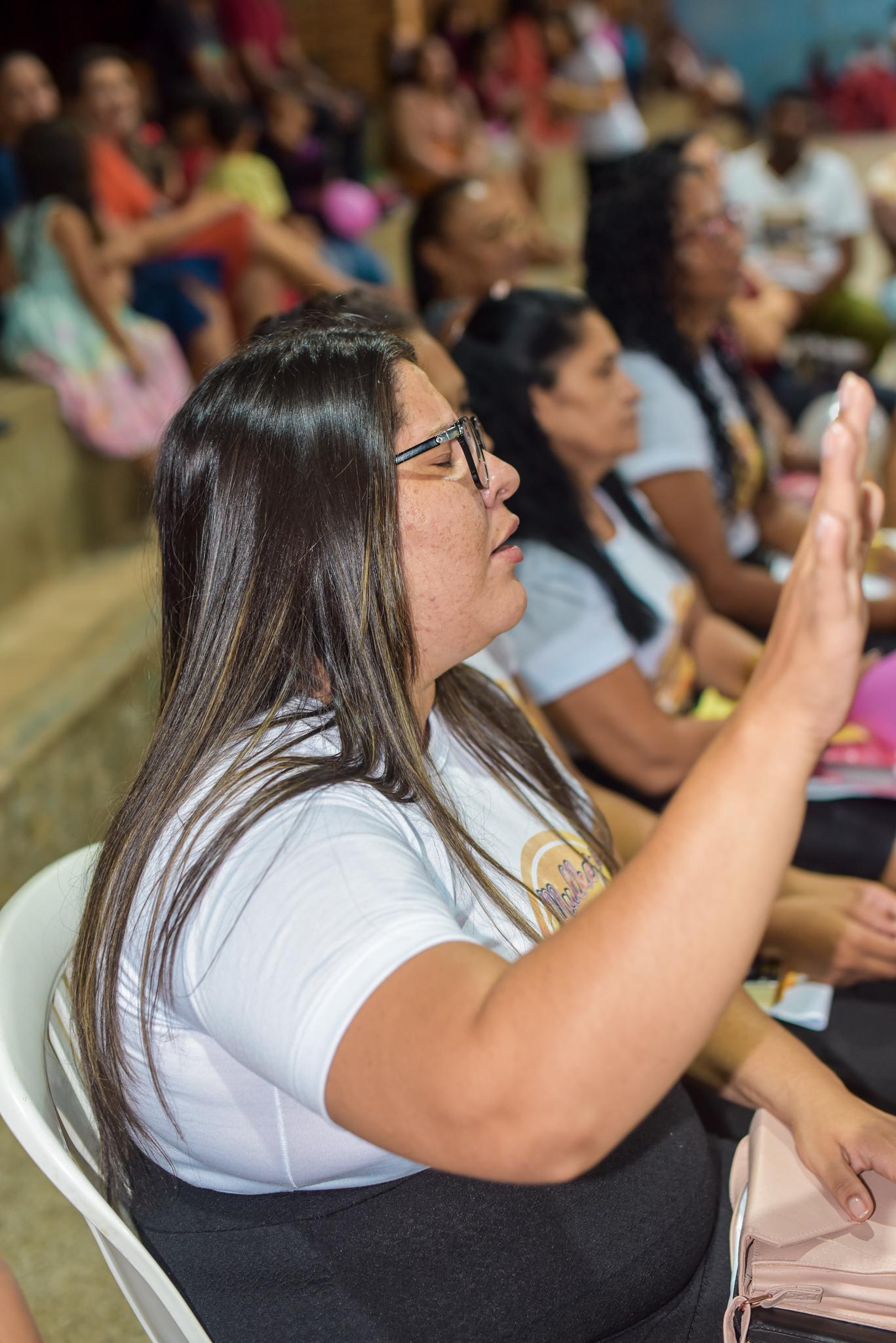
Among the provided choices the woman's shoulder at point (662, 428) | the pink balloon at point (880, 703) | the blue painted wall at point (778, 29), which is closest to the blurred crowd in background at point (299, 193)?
the woman's shoulder at point (662, 428)

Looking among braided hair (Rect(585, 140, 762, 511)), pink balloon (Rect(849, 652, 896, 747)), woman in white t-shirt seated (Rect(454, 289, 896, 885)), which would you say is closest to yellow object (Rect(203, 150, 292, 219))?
braided hair (Rect(585, 140, 762, 511))

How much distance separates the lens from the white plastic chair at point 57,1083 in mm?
852

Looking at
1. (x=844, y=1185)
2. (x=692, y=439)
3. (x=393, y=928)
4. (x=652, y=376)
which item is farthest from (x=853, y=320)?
(x=393, y=928)

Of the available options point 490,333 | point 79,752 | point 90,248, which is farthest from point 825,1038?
point 90,248

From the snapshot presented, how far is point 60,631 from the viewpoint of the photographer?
2932mm

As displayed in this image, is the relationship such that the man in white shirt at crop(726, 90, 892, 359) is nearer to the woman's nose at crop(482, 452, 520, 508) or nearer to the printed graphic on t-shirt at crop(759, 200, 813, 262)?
the printed graphic on t-shirt at crop(759, 200, 813, 262)

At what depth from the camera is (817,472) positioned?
126 inches

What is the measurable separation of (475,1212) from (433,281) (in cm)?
265

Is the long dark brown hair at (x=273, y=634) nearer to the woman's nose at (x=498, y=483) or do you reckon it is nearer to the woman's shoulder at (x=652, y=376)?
the woman's nose at (x=498, y=483)

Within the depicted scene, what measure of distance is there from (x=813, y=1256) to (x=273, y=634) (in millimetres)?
613

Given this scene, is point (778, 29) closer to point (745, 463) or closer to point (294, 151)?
point (294, 151)

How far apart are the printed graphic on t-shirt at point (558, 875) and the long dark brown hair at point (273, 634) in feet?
0.17

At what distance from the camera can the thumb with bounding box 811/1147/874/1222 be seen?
94 cm

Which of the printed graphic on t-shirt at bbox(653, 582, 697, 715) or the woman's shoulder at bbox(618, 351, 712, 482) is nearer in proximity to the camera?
the printed graphic on t-shirt at bbox(653, 582, 697, 715)
